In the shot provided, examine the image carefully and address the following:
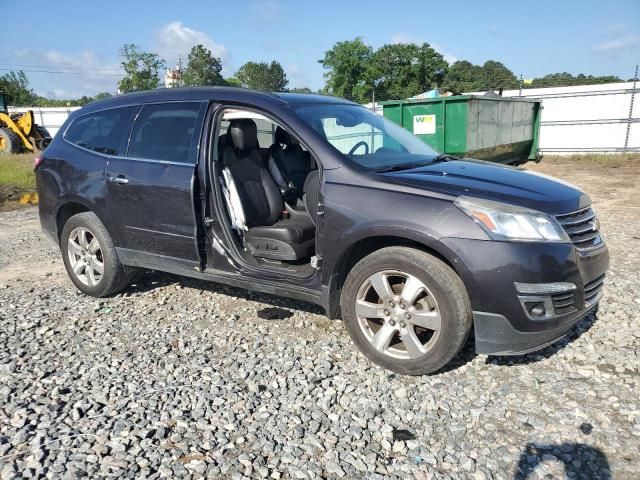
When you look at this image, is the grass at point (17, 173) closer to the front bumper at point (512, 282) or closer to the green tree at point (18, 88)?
the front bumper at point (512, 282)

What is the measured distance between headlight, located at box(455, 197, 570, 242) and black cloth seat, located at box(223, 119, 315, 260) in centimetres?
148

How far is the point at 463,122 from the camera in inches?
464

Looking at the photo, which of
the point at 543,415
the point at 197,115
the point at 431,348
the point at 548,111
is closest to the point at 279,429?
the point at 431,348

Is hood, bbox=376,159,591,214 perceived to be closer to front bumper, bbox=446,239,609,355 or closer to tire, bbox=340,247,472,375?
front bumper, bbox=446,239,609,355

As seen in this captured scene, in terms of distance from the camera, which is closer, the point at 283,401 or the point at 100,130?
the point at 283,401

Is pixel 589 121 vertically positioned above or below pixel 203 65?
below

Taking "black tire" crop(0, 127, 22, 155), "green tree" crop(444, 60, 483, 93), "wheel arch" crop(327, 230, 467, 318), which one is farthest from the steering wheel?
"green tree" crop(444, 60, 483, 93)

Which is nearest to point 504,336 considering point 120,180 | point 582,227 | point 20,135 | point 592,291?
point 592,291

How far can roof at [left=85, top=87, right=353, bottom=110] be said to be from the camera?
397cm

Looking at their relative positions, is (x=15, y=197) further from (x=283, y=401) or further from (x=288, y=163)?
(x=283, y=401)

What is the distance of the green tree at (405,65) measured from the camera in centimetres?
5497

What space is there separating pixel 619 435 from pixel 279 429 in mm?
1825

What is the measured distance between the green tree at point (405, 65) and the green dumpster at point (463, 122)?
4232 cm

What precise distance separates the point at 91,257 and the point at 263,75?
10855 centimetres
